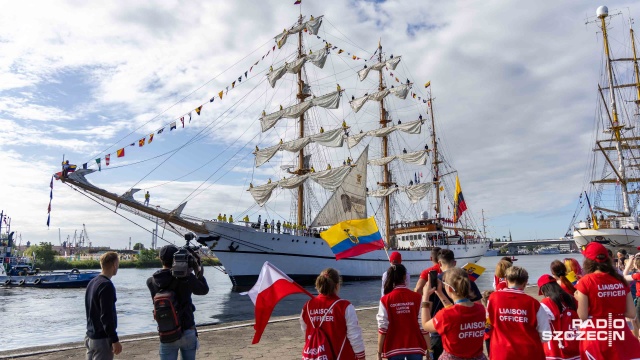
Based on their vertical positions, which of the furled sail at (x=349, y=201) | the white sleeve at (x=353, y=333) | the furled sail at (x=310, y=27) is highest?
the furled sail at (x=310, y=27)

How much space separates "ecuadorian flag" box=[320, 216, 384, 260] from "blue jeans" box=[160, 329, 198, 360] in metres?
4.40

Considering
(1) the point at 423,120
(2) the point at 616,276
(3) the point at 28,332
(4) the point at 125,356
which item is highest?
(1) the point at 423,120

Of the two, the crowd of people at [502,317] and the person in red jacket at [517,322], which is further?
the person in red jacket at [517,322]

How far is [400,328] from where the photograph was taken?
4.40 m

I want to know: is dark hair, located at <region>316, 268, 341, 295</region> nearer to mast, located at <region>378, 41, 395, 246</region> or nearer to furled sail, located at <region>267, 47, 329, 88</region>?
furled sail, located at <region>267, 47, 329, 88</region>

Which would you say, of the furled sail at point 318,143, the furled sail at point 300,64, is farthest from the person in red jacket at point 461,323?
the furled sail at point 300,64

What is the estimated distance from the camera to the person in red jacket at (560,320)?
14.3 ft

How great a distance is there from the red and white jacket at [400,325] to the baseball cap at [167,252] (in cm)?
236

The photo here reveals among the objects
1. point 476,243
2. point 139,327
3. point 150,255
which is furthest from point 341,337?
point 150,255

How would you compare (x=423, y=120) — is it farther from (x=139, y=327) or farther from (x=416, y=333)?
(x=416, y=333)

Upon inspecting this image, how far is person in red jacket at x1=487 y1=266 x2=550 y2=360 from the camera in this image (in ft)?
12.6

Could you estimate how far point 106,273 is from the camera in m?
4.71

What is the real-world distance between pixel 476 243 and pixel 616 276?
59547 mm

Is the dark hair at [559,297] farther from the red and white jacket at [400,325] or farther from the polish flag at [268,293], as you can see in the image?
the polish flag at [268,293]
